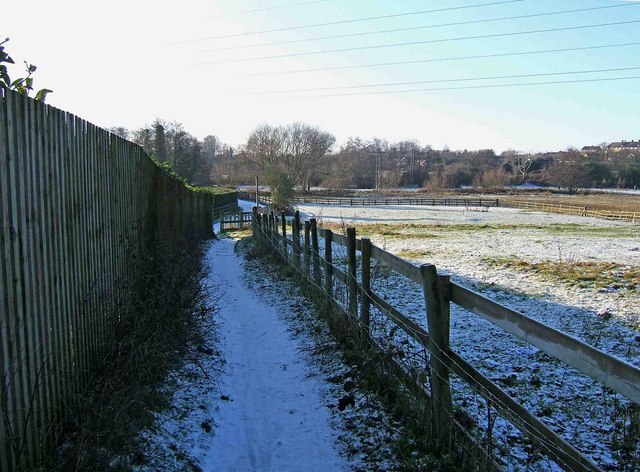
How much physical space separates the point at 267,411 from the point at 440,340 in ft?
6.15

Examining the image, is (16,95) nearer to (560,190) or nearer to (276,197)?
(276,197)

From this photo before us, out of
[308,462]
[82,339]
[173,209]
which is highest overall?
[173,209]

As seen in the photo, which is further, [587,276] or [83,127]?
[587,276]

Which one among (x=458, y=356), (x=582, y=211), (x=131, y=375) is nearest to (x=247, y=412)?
(x=131, y=375)

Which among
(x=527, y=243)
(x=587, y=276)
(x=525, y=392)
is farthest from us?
(x=527, y=243)

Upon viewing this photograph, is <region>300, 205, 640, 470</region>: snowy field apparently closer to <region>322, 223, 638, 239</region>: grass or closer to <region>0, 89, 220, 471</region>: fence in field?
<region>0, 89, 220, 471</region>: fence in field

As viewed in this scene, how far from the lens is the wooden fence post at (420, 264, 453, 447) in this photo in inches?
135

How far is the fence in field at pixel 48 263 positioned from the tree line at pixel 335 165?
55370 millimetres

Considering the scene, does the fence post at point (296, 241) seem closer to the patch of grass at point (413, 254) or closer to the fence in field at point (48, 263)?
the patch of grass at point (413, 254)

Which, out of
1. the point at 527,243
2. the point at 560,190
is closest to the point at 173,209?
the point at 527,243

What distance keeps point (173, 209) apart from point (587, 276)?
8.99 meters

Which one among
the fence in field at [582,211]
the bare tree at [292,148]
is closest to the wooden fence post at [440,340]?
the fence in field at [582,211]

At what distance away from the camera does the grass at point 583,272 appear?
9.53 meters

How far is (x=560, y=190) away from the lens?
94.0 metres
